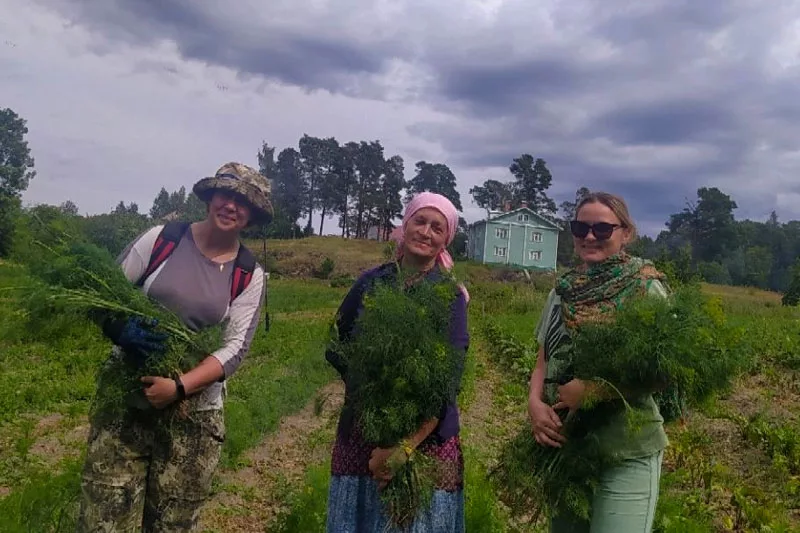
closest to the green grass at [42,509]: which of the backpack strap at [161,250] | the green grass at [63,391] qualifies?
the green grass at [63,391]

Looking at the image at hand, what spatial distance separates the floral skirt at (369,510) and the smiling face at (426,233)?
1021 millimetres

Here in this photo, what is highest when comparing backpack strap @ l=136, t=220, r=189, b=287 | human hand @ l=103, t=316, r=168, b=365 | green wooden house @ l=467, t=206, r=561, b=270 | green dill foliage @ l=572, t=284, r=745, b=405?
green wooden house @ l=467, t=206, r=561, b=270

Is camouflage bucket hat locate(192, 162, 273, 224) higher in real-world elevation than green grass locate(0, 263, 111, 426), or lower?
higher

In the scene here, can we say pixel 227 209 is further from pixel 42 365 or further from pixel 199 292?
pixel 42 365

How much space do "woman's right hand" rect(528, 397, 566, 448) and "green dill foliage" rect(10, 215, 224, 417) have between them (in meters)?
1.49

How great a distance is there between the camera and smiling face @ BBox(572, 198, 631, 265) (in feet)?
9.18

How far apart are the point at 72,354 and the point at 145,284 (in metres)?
9.86

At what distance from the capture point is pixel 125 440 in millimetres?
2916

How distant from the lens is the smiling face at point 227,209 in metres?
3.08

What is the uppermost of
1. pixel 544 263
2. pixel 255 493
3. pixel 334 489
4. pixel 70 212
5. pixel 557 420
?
pixel 544 263

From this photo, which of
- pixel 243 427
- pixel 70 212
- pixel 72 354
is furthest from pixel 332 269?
pixel 70 212

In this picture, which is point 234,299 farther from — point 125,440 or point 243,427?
point 243,427

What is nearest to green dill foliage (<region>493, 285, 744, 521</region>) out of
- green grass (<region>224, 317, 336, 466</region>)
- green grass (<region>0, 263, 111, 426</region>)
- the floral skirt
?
the floral skirt

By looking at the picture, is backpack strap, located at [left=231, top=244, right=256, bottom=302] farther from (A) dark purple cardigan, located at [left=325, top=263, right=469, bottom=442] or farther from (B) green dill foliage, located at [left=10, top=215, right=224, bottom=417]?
(A) dark purple cardigan, located at [left=325, top=263, right=469, bottom=442]
